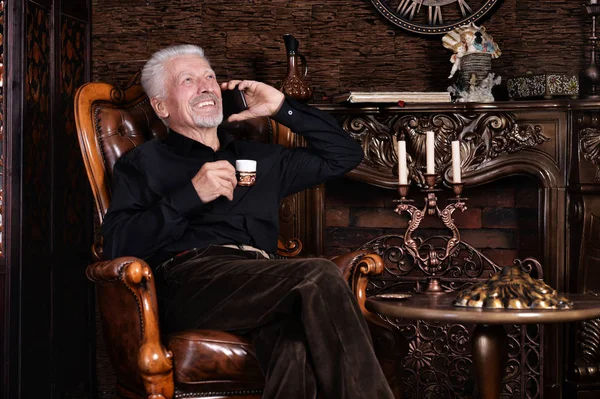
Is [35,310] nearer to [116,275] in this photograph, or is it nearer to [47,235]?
[47,235]

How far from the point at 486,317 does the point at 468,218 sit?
165 centimetres

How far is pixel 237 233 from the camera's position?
2.75m

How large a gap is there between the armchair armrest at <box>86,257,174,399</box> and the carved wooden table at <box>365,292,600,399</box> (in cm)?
66

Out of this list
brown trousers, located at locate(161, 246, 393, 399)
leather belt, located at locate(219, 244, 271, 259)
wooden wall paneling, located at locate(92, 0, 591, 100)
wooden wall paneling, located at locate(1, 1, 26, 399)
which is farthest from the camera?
wooden wall paneling, located at locate(92, 0, 591, 100)

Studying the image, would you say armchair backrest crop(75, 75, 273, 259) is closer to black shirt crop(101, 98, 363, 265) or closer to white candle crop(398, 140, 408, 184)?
black shirt crop(101, 98, 363, 265)

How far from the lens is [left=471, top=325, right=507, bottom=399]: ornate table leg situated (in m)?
2.41

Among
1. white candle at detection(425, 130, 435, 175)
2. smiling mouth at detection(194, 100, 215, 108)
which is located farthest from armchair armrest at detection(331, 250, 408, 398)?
smiling mouth at detection(194, 100, 215, 108)

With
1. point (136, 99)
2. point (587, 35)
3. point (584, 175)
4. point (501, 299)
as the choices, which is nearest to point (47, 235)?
point (136, 99)

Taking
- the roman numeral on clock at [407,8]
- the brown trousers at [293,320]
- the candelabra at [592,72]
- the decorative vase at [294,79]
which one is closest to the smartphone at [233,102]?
the decorative vase at [294,79]

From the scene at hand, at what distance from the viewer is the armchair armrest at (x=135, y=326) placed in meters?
2.24

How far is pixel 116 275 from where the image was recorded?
2312 mm

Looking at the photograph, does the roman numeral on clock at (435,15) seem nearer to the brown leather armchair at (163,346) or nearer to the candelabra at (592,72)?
the candelabra at (592,72)

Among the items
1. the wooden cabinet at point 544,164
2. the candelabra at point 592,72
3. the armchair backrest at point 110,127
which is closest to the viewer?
the armchair backrest at point 110,127

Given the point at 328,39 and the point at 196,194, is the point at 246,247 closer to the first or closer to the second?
the point at 196,194
